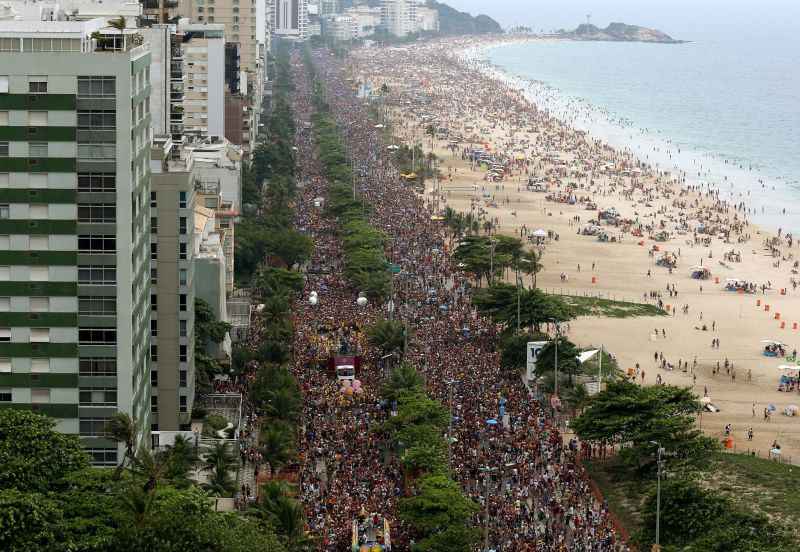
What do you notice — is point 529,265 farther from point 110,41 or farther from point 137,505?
point 137,505

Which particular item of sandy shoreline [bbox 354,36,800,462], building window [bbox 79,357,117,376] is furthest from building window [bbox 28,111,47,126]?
sandy shoreline [bbox 354,36,800,462]

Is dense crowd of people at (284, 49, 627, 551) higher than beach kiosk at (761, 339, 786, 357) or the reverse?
higher

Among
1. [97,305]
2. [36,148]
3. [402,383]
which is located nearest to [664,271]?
[402,383]

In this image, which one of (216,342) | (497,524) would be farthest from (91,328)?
(216,342)

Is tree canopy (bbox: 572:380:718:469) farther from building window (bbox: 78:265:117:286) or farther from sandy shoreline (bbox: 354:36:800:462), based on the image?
building window (bbox: 78:265:117:286)

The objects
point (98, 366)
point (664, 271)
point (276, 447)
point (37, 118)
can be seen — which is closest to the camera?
point (37, 118)

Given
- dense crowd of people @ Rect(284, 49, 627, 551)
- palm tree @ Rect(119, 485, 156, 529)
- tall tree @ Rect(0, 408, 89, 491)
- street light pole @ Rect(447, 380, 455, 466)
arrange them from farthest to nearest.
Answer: street light pole @ Rect(447, 380, 455, 466), dense crowd of people @ Rect(284, 49, 627, 551), tall tree @ Rect(0, 408, 89, 491), palm tree @ Rect(119, 485, 156, 529)

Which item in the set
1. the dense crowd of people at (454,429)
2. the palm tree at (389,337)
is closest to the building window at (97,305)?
the dense crowd of people at (454,429)
